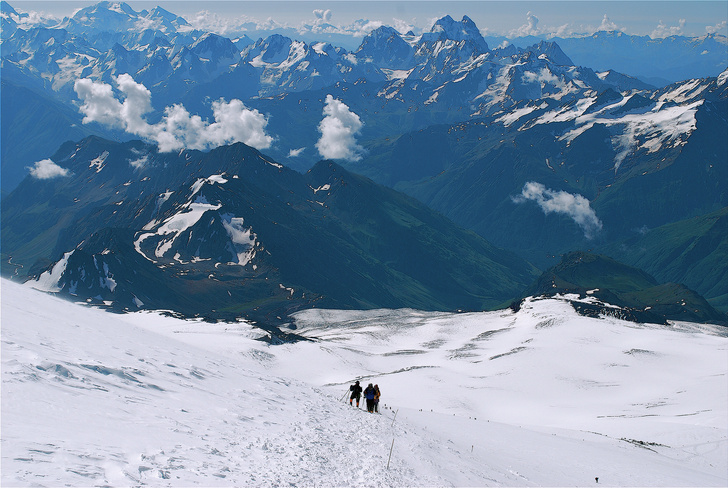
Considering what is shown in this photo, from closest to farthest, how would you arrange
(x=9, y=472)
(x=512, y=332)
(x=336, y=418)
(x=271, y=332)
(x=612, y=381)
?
(x=9, y=472)
(x=336, y=418)
(x=612, y=381)
(x=271, y=332)
(x=512, y=332)

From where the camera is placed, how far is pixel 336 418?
3941cm

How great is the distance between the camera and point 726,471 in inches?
2352

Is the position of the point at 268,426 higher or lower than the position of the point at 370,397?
lower

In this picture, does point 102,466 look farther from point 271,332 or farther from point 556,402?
point 271,332

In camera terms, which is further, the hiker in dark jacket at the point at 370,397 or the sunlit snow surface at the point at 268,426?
the hiker in dark jacket at the point at 370,397

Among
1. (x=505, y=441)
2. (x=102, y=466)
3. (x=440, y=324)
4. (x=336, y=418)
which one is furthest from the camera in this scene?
(x=440, y=324)

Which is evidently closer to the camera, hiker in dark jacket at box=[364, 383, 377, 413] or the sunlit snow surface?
the sunlit snow surface

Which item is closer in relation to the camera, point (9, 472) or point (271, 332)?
point (9, 472)

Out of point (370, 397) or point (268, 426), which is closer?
point (268, 426)

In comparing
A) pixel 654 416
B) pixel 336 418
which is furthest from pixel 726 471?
pixel 336 418

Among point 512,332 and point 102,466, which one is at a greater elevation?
point 512,332

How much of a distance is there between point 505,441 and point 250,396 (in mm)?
22973

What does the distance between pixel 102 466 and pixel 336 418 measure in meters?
19.7

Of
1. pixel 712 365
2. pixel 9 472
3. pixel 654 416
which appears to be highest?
pixel 712 365
